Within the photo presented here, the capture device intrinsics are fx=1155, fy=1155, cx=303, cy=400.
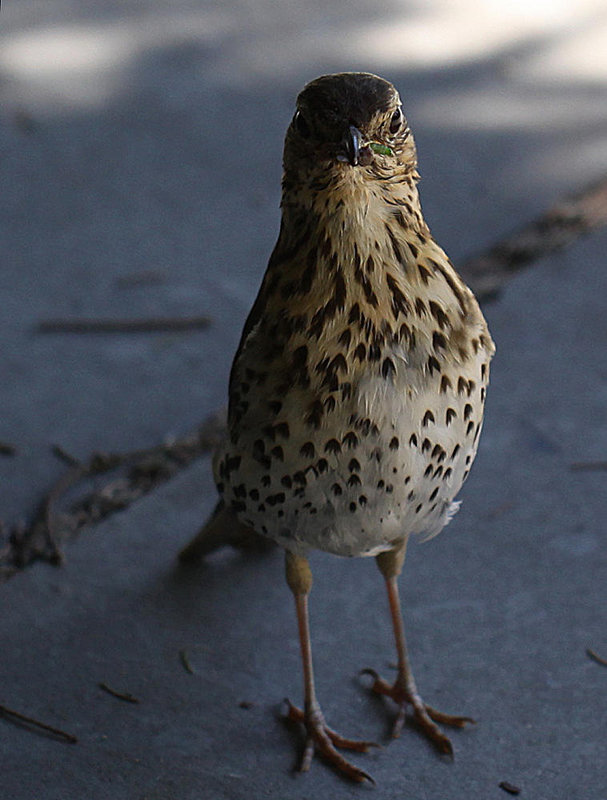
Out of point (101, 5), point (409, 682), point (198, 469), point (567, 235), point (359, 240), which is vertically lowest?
point (409, 682)

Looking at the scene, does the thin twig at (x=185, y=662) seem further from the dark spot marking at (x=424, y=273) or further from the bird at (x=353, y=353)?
the dark spot marking at (x=424, y=273)

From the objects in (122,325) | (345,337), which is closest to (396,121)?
(345,337)

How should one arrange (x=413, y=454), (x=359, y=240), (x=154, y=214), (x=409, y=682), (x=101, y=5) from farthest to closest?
(x=101, y=5)
(x=154, y=214)
(x=409, y=682)
(x=413, y=454)
(x=359, y=240)

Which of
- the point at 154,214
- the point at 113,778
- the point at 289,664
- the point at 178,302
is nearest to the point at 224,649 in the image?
the point at 289,664

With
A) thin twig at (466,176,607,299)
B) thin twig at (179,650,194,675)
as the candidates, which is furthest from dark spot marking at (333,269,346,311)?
thin twig at (466,176,607,299)

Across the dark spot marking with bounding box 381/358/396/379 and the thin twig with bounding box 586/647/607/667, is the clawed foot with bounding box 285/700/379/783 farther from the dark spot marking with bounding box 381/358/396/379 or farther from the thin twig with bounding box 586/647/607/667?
the dark spot marking with bounding box 381/358/396/379

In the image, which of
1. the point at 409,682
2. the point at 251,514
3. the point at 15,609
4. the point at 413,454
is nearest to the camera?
the point at 413,454

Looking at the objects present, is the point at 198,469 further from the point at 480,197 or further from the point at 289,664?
the point at 480,197
